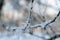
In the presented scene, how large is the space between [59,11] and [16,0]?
→ 0.38 m

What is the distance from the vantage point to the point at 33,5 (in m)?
1.19

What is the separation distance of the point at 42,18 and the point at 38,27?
0.08 meters

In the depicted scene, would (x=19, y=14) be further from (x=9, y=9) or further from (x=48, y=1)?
(x=48, y=1)

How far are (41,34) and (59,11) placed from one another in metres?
0.22

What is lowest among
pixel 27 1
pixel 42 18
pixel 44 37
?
pixel 44 37

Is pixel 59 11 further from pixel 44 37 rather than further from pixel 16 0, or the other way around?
pixel 16 0

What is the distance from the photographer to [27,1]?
1.23 meters

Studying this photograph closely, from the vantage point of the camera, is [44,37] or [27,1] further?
[27,1]

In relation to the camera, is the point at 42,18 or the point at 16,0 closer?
the point at 42,18

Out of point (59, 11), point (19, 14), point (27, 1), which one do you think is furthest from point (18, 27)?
point (59, 11)

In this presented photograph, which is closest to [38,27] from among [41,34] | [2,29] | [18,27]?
[41,34]

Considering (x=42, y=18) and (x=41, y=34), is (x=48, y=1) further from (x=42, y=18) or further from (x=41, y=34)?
(x=41, y=34)

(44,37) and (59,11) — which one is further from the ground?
(59,11)

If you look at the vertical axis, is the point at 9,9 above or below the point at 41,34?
above
